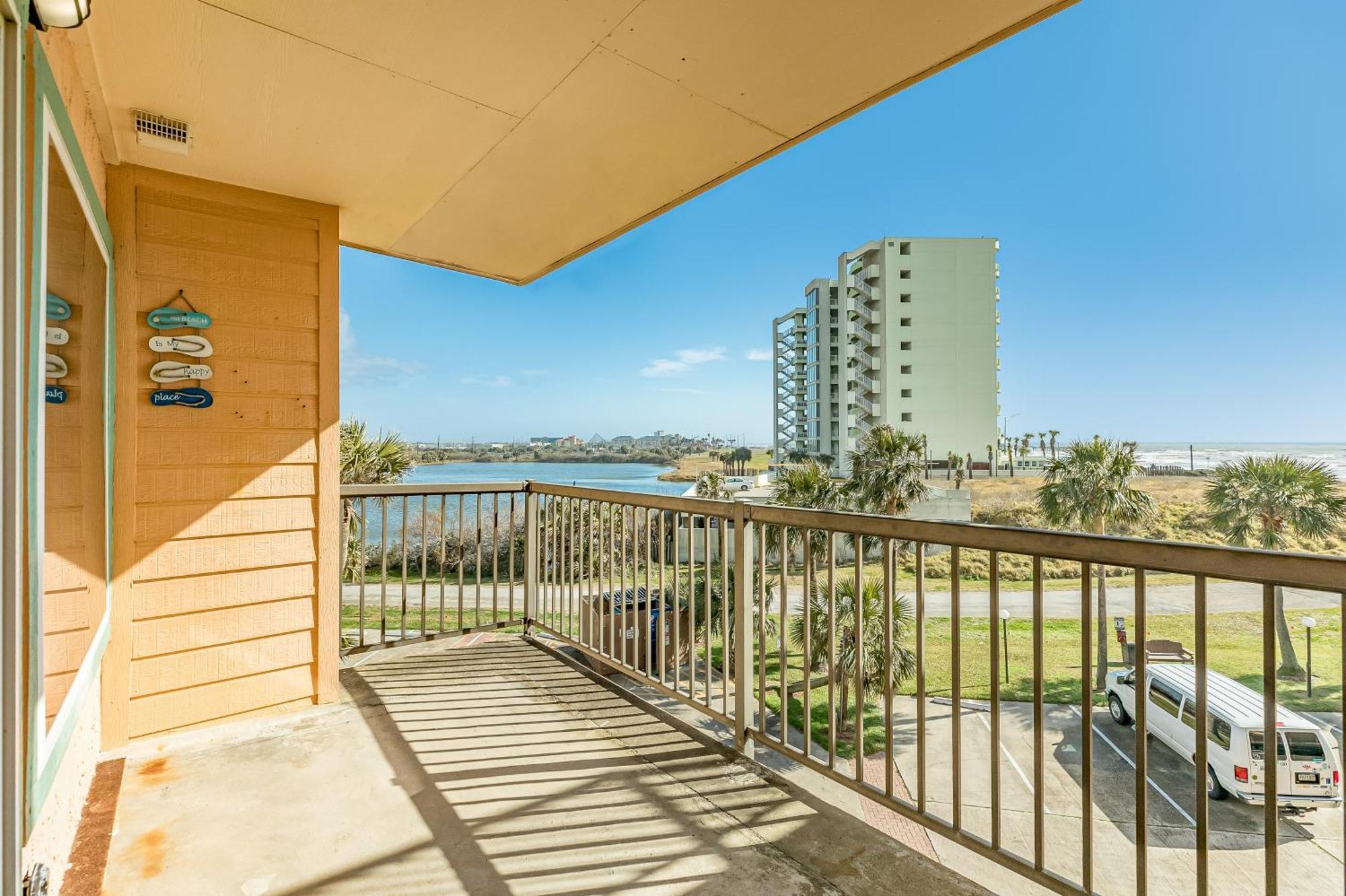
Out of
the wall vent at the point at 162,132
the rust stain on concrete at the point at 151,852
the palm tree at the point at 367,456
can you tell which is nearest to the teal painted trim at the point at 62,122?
the wall vent at the point at 162,132

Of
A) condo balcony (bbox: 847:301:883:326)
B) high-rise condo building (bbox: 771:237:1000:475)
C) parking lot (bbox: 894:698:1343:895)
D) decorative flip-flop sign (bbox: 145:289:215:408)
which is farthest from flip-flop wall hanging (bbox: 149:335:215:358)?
condo balcony (bbox: 847:301:883:326)

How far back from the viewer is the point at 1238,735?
1.74 m

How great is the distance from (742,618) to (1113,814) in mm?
12282

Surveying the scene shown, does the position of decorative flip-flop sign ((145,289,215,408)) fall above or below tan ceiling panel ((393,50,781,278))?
below

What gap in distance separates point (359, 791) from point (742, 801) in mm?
1280

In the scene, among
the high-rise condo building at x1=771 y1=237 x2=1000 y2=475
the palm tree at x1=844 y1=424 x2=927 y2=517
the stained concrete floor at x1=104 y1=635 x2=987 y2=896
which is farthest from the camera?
the high-rise condo building at x1=771 y1=237 x2=1000 y2=475

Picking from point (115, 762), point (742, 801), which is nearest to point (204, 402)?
point (115, 762)

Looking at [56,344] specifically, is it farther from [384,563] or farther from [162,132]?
[384,563]

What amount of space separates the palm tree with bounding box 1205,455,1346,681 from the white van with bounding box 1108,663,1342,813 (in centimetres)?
877

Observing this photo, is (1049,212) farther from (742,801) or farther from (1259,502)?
(742,801)

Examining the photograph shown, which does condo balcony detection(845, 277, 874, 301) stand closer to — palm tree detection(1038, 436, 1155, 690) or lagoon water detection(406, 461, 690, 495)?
lagoon water detection(406, 461, 690, 495)

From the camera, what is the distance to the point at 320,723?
2506mm

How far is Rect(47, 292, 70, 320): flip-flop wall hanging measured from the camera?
1301 mm

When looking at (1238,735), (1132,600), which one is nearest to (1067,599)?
(1238,735)
